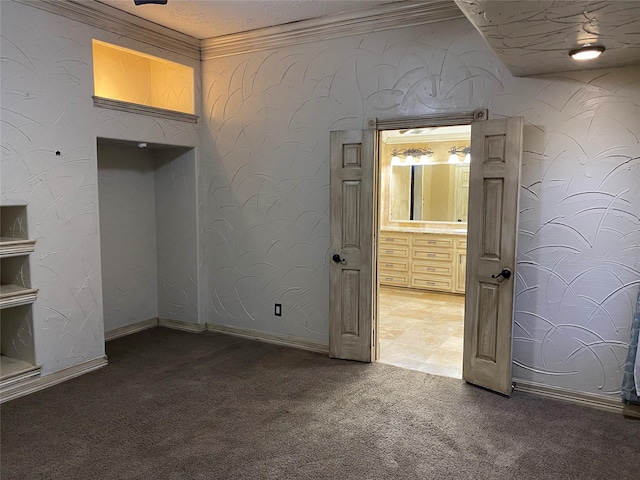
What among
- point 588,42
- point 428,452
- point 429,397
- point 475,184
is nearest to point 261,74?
point 475,184

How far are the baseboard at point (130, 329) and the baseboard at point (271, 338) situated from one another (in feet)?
2.18

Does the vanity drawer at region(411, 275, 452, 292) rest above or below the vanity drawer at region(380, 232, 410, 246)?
below

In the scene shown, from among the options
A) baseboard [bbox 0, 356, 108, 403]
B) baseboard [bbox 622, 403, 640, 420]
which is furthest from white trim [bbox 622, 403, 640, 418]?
baseboard [bbox 0, 356, 108, 403]

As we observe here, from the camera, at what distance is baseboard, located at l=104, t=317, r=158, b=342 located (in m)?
4.70

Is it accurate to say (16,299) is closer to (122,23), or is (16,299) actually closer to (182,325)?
(182,325)

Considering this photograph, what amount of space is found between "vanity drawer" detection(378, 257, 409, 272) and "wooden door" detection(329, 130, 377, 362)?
3.16 meters

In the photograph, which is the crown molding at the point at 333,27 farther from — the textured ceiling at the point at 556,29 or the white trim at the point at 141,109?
the textured ceiling at the point at 556,29

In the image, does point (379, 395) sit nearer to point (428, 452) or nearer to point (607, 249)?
point (428, 452)

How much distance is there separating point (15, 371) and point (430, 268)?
17.1 ft

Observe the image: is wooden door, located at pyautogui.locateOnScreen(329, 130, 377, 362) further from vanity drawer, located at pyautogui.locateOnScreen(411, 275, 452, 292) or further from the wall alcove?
vanity drawer, located at pyautogui.locateOnScreen(411, 275, 452, 292)

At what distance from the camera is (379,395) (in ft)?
11.2

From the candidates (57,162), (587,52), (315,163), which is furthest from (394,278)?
(57,162)

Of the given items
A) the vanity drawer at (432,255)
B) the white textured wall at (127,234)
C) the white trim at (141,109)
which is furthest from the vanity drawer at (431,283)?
the white trim at (141,109)

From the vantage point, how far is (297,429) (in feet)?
9.57
